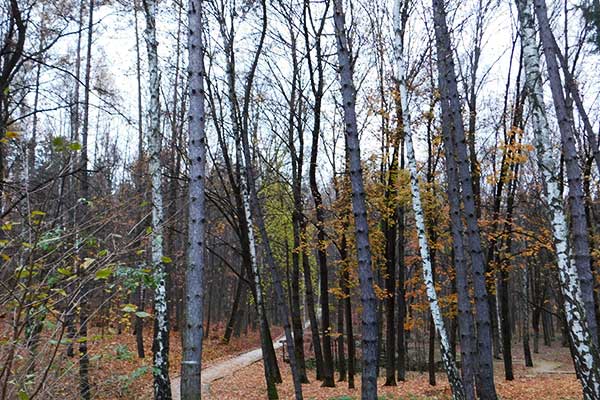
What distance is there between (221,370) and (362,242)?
14348 millimetres

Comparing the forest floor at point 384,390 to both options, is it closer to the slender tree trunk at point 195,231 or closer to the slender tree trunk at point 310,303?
the slender tree trunk at point 310,303

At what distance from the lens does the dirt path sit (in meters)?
13.8

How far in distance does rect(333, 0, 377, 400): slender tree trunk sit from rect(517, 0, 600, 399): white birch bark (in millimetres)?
2865

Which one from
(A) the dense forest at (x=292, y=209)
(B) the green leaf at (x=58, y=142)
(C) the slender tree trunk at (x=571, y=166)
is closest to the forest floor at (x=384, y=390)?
(A) the dense forest at (x=292, y=209)

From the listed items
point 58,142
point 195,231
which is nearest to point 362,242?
point 195,231

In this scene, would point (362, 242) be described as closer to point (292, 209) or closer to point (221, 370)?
point (292, 209)

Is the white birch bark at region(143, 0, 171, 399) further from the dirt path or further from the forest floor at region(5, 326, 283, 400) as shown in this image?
the dirt path

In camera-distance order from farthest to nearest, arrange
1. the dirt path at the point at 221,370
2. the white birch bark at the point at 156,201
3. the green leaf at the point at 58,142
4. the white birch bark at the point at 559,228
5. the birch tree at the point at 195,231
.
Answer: the dirt path at the point at 221,370, the white birch bark at the point at 156,201, the white birch bark at the point at 559,228, the birch tree at the point at 195,231, the green leaf at the point at 58,142

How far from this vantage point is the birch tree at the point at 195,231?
16.0 ft

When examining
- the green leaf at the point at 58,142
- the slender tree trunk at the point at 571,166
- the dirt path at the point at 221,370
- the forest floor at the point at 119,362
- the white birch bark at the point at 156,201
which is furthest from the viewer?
the dirt path at the point at 221,370

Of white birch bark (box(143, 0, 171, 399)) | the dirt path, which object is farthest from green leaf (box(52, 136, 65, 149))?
the dirt path

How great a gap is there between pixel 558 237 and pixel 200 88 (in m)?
5.54

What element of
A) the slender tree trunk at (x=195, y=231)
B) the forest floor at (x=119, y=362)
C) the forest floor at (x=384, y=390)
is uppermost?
the slender tree trunk at (x=195, y=231)

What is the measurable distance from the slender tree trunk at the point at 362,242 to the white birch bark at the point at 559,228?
2865mm
